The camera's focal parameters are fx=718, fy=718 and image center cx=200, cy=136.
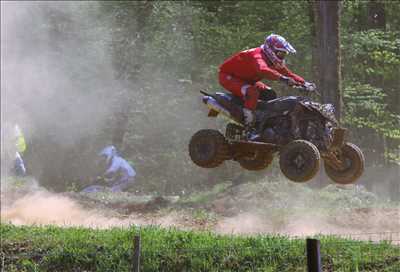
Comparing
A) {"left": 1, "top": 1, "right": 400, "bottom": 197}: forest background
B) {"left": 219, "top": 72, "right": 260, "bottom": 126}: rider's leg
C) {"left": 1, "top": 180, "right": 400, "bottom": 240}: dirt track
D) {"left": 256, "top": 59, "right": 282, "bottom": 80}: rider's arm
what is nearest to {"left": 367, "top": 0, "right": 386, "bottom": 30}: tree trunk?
{"left": 1, "top": 1, "right": 400, "bottom": 197}: forest background

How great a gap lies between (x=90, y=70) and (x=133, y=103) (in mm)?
2208

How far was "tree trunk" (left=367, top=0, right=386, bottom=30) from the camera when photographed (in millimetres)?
24531

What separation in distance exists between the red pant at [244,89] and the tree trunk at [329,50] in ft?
18.7

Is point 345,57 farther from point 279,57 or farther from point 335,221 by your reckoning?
point 279,57

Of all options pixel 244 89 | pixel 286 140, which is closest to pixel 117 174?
pixel 244 89

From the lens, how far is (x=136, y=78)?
96.4 feet

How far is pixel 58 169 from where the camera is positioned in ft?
102

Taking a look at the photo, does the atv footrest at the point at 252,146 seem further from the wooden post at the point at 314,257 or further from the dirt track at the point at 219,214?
the wooden post at the point at 314,257

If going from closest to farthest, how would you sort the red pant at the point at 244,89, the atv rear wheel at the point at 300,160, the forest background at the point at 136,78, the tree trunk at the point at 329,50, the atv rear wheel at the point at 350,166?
1. the atv rear wheel at the point at 300,160
2. the red pant at the point at 244,89
3. the atv rear wheel at the point at 350,166
4. the tree trunk at the point at 329,50
5. the forest background at the point at 136,78

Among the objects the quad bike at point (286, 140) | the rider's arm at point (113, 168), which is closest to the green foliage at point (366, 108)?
the quad bike at point (286, 140)

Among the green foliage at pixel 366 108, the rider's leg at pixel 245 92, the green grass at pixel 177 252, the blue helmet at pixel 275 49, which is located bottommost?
the green grass at pixel 177 252

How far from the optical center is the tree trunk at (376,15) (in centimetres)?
2453

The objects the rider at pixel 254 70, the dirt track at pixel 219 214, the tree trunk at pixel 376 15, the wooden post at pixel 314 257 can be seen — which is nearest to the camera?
the wooden post at pixel 314 257


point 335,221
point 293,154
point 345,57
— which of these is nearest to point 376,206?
point 335,221
